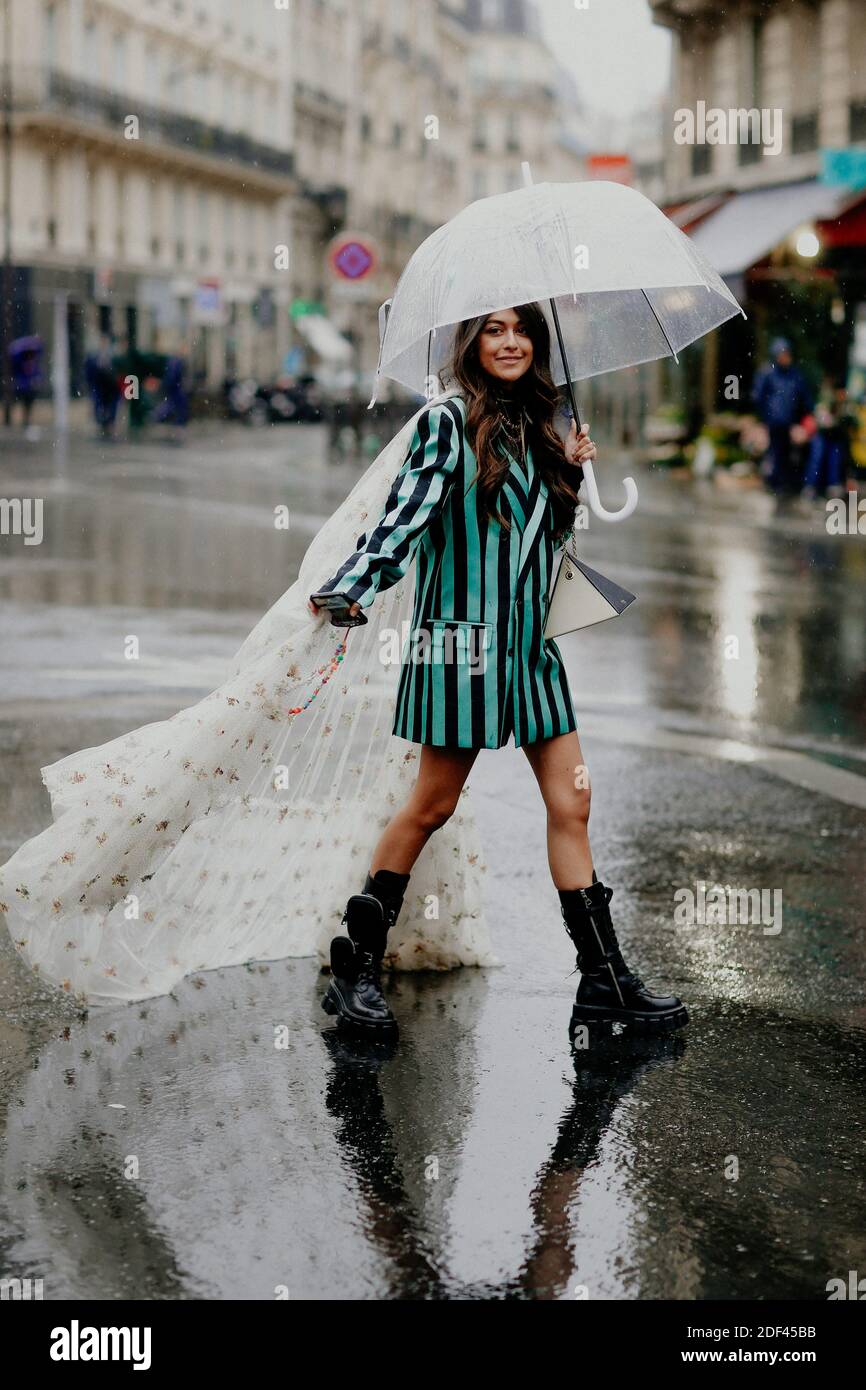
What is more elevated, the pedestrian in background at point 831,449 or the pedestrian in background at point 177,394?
the pedestrian in background at point 177,394

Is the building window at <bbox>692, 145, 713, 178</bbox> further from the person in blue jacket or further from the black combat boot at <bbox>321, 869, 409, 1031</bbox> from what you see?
the black combat boot at <bbox>321, 869, 409, 1031</bbox>

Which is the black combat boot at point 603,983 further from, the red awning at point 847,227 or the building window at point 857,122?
the building window at point 857,122

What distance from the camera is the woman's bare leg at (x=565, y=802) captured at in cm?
449

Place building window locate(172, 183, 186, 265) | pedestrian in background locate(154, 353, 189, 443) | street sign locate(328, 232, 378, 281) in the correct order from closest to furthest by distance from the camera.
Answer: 1. street sign locate(328, 232, 378, 281)
2. pedestrian in background locate(154, 353, 189, 443)
3. building window locate(172, 183, 186, 265)

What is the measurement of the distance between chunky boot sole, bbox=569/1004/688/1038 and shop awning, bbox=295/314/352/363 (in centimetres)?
6236

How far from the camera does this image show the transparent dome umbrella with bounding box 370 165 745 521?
13.8ft

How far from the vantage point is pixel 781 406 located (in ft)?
75.9

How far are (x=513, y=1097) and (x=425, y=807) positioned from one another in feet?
2.50

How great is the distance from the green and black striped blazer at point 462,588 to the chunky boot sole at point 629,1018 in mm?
683

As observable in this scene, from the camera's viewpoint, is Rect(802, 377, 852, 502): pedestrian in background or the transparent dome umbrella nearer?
the transparent dome umbrella

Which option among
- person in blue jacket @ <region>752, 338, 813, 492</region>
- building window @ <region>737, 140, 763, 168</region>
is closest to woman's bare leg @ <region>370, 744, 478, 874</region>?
person in blue jacket @ <region>752, 338, 813, 492</region>

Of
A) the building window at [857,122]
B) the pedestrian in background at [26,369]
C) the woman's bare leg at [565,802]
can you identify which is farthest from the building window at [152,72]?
the woman's bare leg at [565,802]

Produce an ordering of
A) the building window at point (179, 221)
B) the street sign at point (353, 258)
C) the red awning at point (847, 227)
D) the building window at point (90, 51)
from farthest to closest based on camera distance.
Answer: the building window at point (179, 221) → the building window at point (90, 51) → the street sign at point (353, 258) → the red awning at point (847, 227)
